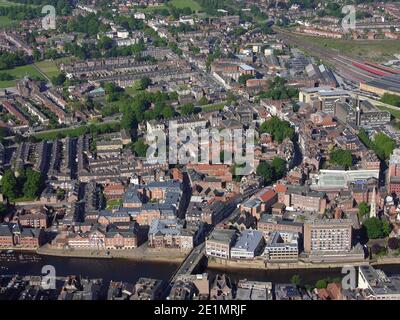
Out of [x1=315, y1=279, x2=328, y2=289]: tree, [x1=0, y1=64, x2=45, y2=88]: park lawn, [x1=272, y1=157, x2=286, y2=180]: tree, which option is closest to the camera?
[x1=315, y1=279, x2=328, y2=289]: tree

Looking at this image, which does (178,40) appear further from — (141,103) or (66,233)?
(66,233)

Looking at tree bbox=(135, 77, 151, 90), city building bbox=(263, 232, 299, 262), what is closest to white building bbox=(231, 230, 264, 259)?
city building bbox=(263, 232, 299, 262)

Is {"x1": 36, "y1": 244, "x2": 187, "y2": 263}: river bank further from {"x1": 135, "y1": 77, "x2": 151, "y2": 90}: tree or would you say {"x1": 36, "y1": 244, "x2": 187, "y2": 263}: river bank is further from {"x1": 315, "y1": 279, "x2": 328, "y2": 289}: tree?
{"x1": 135, "y1": 77, "x2": 151, "y2": 90}: tree

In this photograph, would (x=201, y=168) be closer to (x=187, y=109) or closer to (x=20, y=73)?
Result: (x=187, y=109)

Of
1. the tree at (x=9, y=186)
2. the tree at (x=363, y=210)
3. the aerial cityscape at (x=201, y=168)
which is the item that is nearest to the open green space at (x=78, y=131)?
the aerial cityscape at (x=201, y=168)

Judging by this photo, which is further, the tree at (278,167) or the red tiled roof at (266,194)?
the tree at (278,167)

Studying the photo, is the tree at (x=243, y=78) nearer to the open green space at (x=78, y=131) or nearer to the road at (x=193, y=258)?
the open green space at (x=78, y=131)
